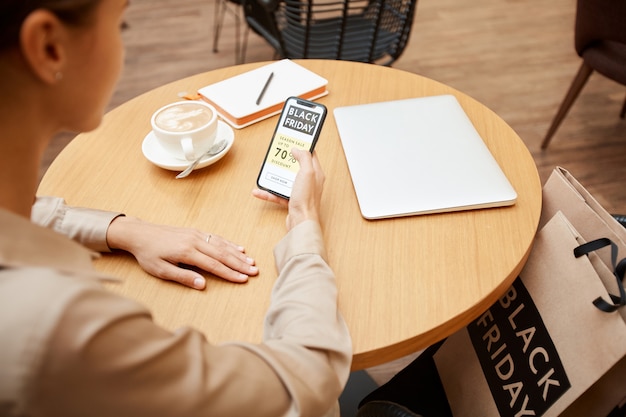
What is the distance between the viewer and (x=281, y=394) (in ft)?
1.70

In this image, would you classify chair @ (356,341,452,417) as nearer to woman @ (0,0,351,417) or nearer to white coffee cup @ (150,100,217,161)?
woman @ (0,0,351,417)

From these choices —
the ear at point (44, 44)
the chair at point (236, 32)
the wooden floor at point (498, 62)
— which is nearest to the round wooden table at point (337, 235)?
the ear at point (44, 44)

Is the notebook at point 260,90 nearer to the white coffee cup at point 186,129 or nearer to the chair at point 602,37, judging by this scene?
the white coffee cup at point 186,129

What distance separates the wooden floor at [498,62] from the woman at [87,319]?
5.44ft

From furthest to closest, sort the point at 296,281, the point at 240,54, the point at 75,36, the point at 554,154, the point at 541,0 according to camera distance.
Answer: the point at 541,0, the point at 240,54, the point at 554,154, the point at 296,281, the point at 75,36

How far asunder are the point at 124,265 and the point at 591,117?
2.25 meters

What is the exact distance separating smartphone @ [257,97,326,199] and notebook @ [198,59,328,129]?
0.18m

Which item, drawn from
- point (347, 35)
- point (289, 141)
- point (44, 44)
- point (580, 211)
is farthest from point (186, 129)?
point (347, 35)

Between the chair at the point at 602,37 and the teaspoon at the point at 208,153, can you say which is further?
the chair at the point at 602,37

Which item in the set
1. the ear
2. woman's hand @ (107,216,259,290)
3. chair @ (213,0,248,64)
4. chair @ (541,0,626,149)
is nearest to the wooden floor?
chair @ (213,0,248,64)

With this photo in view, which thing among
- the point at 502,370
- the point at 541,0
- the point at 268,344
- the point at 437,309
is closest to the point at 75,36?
the point at 268,344

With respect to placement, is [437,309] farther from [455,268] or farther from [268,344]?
[268,344]

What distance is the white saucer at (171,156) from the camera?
3.07ft

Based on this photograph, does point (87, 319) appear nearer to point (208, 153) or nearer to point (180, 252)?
point (180, 252)
